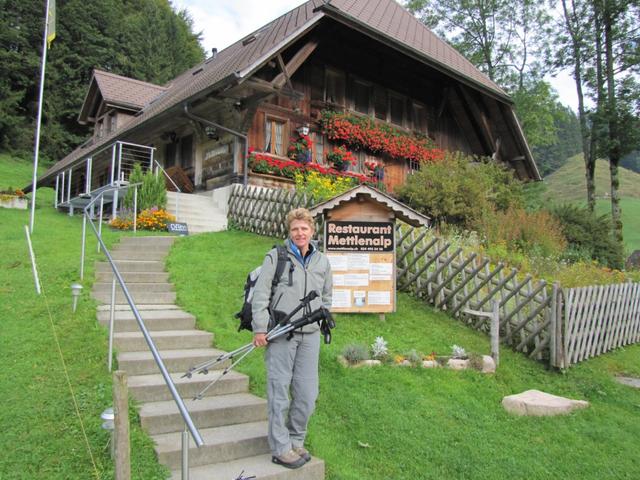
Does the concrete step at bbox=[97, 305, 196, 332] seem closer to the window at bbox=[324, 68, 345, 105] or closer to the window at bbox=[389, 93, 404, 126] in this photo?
the window at bbox=[324, 68, 345, 105]

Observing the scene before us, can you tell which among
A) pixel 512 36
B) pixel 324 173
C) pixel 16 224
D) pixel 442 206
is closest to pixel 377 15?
pixel 324 173

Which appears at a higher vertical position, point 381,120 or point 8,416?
point 381,120

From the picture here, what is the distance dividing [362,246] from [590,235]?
11.1 m

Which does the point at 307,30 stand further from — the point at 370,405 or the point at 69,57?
the point at 69,57

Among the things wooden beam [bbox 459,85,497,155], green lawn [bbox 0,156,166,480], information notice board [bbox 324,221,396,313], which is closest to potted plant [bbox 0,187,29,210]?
green lawn [bbox 0,156,166,480]

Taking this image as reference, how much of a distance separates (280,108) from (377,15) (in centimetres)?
536

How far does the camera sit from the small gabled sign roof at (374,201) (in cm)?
742

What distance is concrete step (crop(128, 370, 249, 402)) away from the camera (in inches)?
174

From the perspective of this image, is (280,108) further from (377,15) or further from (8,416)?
(8,416)

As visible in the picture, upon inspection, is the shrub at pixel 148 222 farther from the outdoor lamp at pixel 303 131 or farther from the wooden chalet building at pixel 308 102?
the outdoor lamp at pixel 303 131

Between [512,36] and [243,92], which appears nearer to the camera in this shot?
[243,92]

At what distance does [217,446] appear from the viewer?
391 centimetres

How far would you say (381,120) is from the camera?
18.8 metres

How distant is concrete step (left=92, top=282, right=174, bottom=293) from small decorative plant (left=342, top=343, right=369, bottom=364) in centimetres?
297
